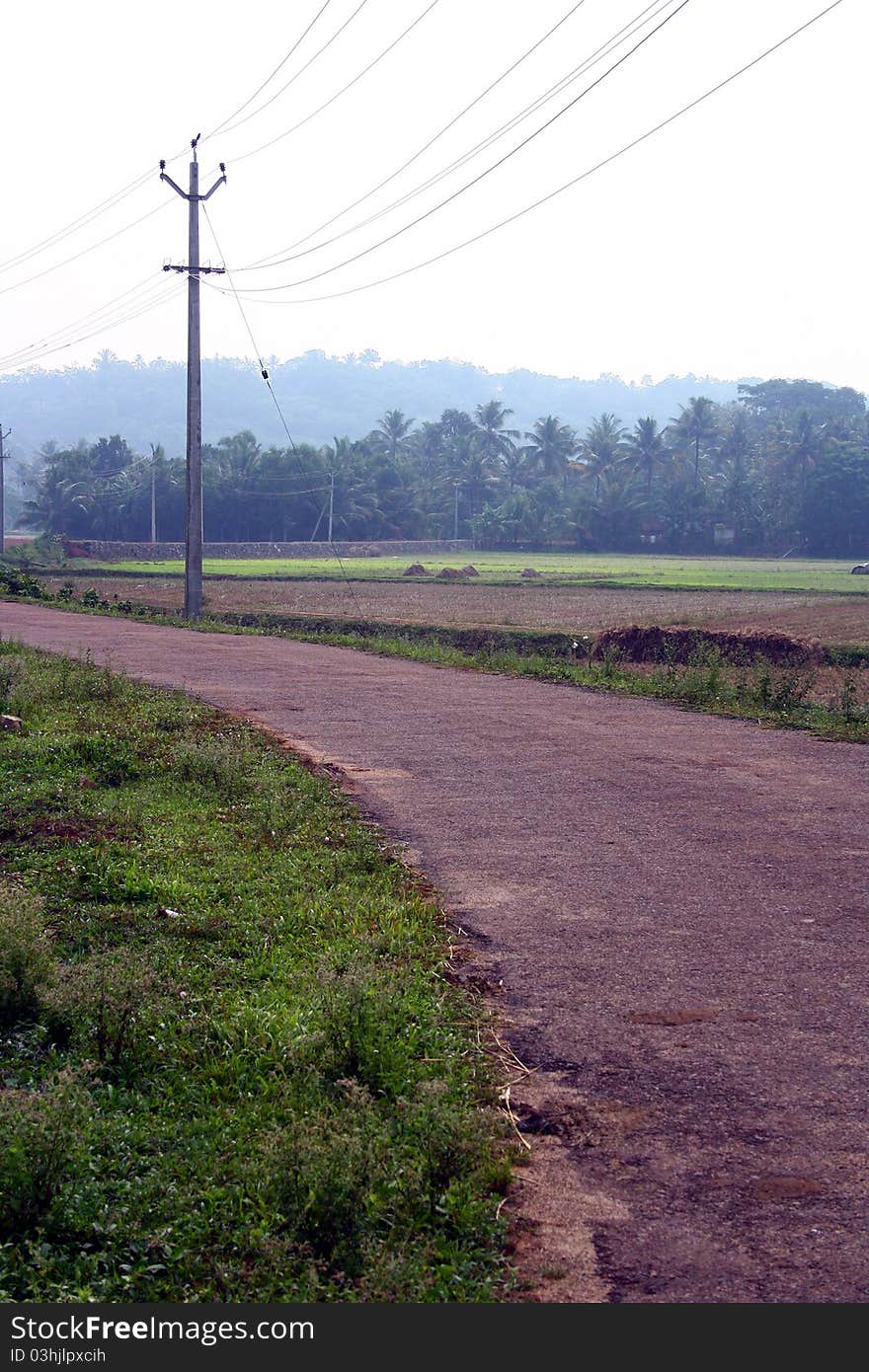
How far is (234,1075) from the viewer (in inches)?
168

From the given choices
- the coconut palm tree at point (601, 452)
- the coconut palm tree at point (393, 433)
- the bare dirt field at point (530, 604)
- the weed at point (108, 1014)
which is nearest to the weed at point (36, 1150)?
the weed at point (108, 1014)

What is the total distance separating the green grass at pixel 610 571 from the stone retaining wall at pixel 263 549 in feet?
8.71

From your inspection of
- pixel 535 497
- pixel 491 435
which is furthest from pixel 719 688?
pixel 491 435

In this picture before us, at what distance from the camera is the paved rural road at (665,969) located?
11.1ft

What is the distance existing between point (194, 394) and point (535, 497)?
73182 millimetres

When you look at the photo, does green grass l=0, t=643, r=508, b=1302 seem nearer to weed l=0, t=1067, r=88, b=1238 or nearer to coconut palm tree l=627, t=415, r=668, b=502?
weed l=0, t=1067, r=88, b=1238

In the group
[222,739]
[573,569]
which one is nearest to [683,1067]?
[222,739]

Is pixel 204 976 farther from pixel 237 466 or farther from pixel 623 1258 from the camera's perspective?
pixel 237 466

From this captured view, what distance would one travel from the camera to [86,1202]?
3525 millimetres

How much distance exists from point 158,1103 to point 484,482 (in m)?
101

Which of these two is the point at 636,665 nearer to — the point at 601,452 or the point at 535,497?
the point at 535,497

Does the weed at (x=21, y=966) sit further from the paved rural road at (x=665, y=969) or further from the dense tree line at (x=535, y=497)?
the dense tree line at (x=535, y=497)

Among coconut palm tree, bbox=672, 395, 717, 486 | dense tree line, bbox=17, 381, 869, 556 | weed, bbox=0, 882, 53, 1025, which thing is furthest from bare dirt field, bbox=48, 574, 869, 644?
coconut palm tree, bbox=672, 395, 717, 486

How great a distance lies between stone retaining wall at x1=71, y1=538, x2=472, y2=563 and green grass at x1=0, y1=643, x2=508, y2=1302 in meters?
68.0
